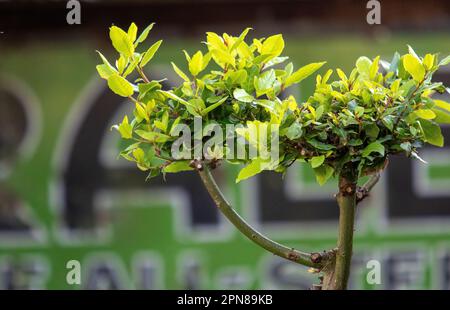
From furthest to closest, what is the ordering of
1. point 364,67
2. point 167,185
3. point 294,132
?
point 167,185 < point 364,67 < point 294,132

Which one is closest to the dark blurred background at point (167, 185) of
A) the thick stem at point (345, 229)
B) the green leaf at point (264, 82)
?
the thick stem at point (345, 229)

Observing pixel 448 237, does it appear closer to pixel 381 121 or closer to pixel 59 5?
pixel 59 5

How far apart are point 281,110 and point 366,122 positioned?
0.12 metres

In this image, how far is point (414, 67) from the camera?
0.99 meters

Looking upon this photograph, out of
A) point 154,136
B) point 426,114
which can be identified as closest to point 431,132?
point 426,114

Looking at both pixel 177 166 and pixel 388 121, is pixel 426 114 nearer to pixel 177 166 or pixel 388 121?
pixel 388 121

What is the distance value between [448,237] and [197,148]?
197 cm

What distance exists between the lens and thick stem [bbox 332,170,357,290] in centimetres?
104

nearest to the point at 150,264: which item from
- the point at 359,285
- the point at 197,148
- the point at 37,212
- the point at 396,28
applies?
the point at 37,212

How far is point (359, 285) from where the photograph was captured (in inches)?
108

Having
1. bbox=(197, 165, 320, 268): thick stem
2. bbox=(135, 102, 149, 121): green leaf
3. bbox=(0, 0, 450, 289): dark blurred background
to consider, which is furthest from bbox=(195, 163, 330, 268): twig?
bbox=(0, 0, 450, 289): dark blurred background

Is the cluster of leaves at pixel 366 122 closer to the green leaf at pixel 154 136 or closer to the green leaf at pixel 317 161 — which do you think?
the green leaf at pixel 317 161

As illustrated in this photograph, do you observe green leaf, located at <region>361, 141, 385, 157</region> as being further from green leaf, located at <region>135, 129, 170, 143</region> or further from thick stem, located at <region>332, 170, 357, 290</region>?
green leaf, located at <region>135, 129, 170, 143</region>

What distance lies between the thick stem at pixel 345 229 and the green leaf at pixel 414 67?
0.17 m
